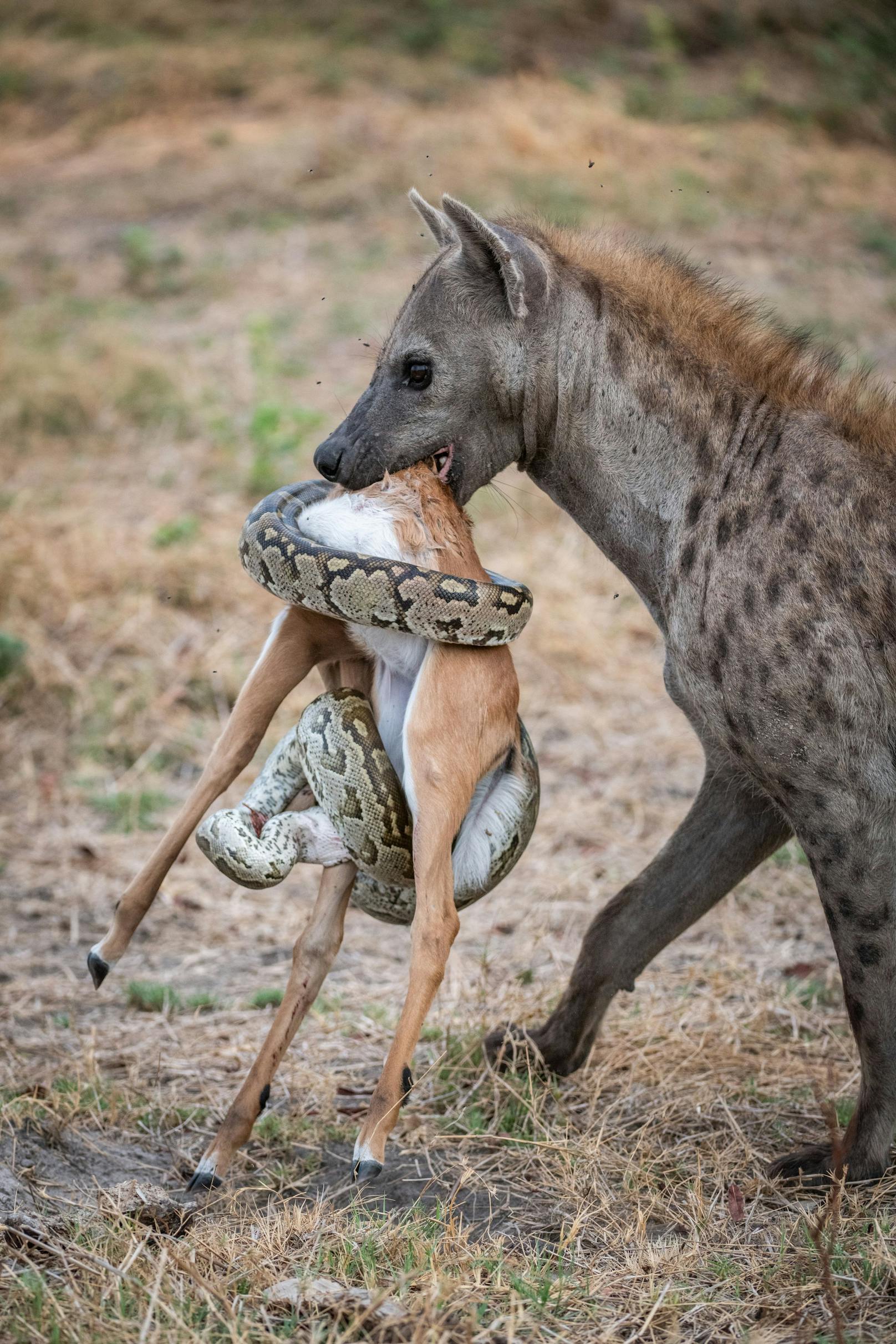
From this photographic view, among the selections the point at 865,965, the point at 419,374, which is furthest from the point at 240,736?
the point at 865,965

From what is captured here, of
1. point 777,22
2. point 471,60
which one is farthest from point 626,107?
point 777,22

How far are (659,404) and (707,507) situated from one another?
40 cm

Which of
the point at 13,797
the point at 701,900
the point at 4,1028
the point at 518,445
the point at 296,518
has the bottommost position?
the point at 13,797

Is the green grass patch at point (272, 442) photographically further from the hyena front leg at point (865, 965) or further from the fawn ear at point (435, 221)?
the hyena front leg at point (865, 965)

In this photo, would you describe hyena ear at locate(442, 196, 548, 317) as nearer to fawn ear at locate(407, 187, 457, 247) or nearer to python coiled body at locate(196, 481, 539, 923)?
fawn ear at locate(407, 187, 457, 247)

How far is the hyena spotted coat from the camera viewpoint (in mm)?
3732

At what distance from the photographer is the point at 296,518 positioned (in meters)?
4.29

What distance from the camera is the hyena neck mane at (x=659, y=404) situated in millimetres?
4109

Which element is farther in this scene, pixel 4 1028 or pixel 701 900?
pixel 4 1028

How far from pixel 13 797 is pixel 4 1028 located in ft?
7.21

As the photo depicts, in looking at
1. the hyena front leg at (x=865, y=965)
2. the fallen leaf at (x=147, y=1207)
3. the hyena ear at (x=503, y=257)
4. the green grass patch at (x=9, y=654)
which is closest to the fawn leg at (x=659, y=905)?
the hyena front leg at (x=865, y=965)

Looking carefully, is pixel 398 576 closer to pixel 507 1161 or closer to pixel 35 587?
pixel 507 1161

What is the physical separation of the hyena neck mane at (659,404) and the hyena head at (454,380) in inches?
2.7

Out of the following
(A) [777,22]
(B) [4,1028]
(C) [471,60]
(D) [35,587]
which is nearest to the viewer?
(B) [4,1028]
